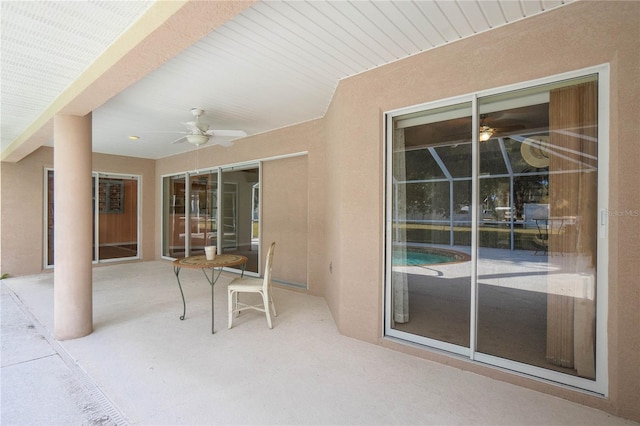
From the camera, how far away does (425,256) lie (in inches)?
154

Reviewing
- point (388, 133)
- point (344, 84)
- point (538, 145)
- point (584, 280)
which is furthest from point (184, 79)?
point (584, 280)

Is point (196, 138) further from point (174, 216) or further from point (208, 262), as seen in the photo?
point (174, 216)

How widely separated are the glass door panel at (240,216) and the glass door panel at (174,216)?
157 centimetres

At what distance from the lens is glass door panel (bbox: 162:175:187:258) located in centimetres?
736

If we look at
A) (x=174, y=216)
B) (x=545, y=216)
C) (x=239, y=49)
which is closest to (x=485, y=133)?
(x=545, y=216)

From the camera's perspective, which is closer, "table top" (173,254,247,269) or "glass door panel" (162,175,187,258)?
"table top" (173,254,247,269)

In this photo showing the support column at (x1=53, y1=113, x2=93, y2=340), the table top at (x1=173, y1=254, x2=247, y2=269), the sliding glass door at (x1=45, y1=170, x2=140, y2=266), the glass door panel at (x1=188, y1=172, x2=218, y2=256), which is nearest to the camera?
the support column at (x1=53, y1=113, x2=93, y2=340)

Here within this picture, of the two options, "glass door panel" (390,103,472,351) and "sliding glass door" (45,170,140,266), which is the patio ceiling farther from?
"sliding glass door" (45,170,140,266)

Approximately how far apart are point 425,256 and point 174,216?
20.8 feet

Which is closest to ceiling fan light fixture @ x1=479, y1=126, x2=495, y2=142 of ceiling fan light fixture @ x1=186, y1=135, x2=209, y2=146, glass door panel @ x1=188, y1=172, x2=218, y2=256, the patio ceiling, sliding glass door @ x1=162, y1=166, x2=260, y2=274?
the patio ceiling

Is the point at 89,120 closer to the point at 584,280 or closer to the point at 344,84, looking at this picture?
the point at 344,84

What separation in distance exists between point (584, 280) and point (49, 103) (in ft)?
18.1

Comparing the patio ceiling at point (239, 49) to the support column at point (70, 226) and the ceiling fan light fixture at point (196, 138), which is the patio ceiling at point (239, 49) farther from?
the ceiling fan light fixture at point (196, 138)

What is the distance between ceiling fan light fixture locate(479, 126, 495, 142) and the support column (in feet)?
13.2
